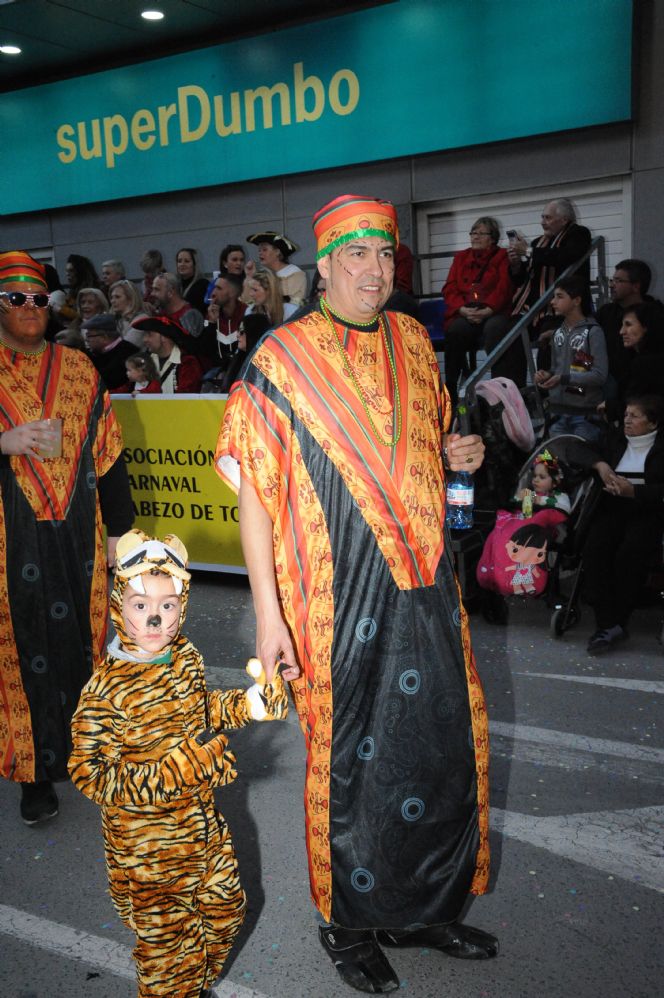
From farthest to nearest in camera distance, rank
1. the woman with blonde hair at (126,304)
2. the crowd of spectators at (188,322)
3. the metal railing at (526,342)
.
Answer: the woman with blonde hair at (126,304)
the crowd of spectators at (188,322)
the metal railing at (526,342)

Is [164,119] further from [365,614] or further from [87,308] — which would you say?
[365,614]

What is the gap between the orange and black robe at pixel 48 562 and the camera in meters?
3.83

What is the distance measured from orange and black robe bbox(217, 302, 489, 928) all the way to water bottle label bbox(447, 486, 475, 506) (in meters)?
0.70

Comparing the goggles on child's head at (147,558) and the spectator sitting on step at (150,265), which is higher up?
the spectator sitting on step at (150,265)

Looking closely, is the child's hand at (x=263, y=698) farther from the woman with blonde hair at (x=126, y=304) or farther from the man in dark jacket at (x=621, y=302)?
the woman with blonde hair at (x=126, y=304)

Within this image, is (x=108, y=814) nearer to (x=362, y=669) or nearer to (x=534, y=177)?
(x=362, y=669)

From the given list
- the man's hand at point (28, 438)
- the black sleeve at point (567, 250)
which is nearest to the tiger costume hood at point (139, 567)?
the man's hand at point (28, 438)

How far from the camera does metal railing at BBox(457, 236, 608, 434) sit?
22.5 ft

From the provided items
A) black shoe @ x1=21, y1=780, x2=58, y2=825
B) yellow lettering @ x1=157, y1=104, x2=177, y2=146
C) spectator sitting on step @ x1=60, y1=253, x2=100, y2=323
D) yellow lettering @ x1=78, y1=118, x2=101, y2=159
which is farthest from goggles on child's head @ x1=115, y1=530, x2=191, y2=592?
yellow lettering @ x1=78, y1=118, x2=101, y2=159

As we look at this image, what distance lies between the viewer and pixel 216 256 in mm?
12891

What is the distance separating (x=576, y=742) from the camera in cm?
454

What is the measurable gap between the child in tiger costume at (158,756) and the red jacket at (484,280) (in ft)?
22.5

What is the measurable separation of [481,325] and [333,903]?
6833mm

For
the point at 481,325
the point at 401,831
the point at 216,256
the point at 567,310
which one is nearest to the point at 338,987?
the point at 401,831
